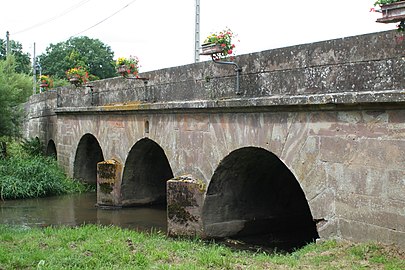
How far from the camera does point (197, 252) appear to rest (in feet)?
20.8

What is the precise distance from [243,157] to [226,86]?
1082 millimetres

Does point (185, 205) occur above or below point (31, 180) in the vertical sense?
above

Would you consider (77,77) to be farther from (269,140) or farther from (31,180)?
(269,140)

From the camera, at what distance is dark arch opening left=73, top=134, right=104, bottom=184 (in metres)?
14.5

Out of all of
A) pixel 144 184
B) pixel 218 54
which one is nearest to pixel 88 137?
pixel 144 184

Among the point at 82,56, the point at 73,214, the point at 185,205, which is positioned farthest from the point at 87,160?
the point at 82,56

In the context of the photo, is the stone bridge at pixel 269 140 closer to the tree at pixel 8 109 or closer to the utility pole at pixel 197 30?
the utility pole at pixel 197 30

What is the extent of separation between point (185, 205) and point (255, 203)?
119 centimetres

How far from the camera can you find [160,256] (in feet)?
19.6

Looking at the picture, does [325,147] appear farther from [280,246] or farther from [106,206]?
[106,206]

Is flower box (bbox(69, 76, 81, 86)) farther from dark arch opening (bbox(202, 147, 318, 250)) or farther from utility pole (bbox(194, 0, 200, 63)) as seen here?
dark arch opening (bbox(202, 147, 318, 250))

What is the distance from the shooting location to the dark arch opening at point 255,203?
820 centimetres

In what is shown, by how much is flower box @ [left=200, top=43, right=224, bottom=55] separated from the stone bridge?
368 millimetres

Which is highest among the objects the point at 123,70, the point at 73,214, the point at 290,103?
the point at 123,70
